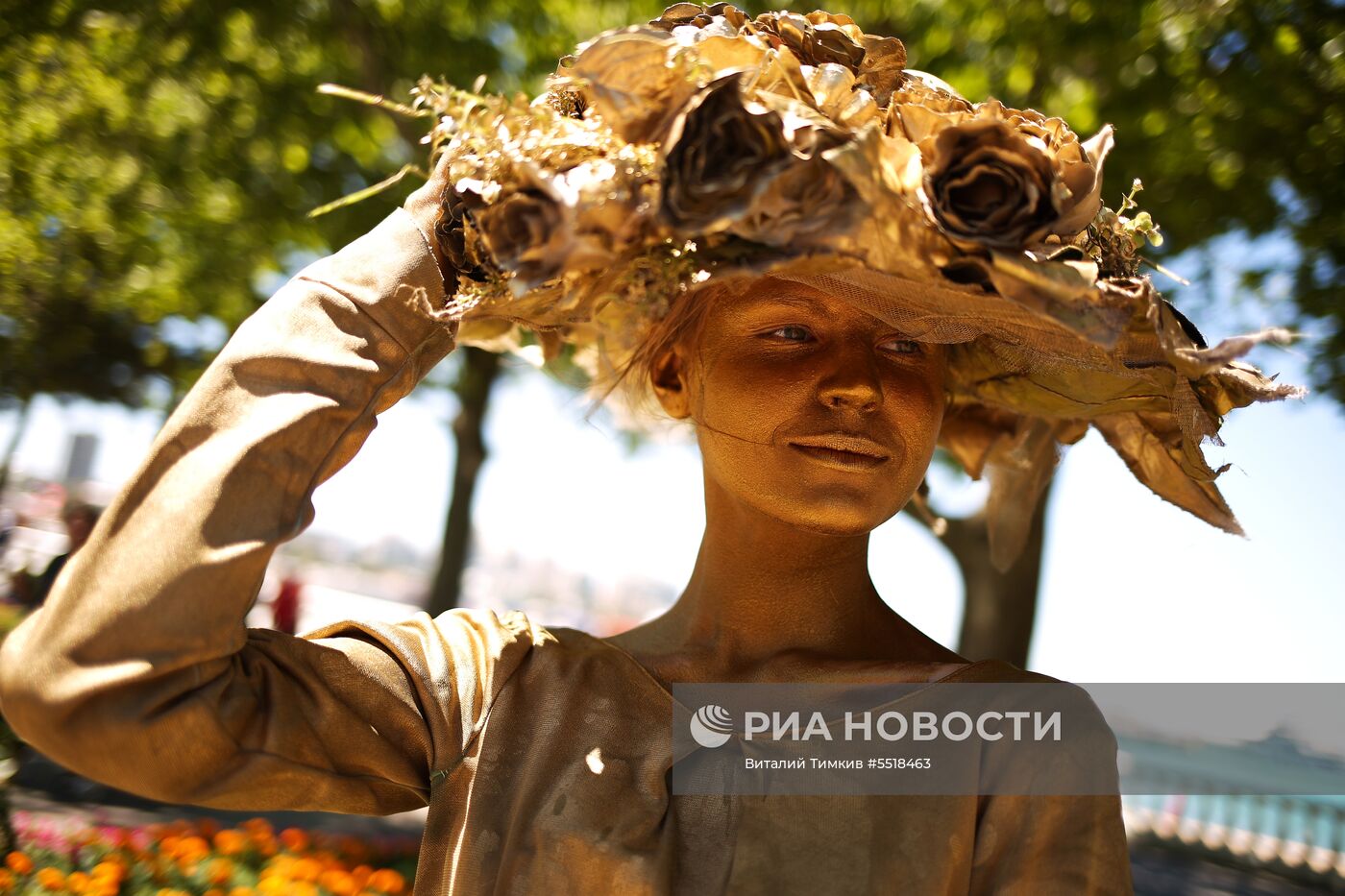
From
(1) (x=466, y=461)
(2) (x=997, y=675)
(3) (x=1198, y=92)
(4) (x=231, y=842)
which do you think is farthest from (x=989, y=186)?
(1) (x=466, y=461)

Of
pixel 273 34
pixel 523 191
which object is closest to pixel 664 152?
pixel 523 191

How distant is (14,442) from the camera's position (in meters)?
9.74

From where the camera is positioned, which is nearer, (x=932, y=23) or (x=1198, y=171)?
(x=1198, y=171)

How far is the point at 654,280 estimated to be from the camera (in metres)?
1.62

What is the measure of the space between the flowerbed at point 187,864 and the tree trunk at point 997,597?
351 cm

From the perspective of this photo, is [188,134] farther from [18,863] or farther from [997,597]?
[997,597]

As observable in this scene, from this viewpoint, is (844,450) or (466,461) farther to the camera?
(466,461)

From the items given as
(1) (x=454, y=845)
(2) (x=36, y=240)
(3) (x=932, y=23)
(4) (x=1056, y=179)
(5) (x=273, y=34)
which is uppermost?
(3) (x=932, y=23)

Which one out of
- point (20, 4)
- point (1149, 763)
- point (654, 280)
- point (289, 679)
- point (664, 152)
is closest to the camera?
point (664, 152)

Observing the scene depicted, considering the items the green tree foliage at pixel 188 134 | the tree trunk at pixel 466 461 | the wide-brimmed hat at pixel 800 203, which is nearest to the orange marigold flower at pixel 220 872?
the wide-brimmed hat at pixel 800 203

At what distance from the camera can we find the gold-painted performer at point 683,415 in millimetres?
1496

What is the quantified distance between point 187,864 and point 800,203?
419 centimetres

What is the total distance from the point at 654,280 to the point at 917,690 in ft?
2.75

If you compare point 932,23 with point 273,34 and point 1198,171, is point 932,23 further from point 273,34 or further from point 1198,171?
point 273,34
